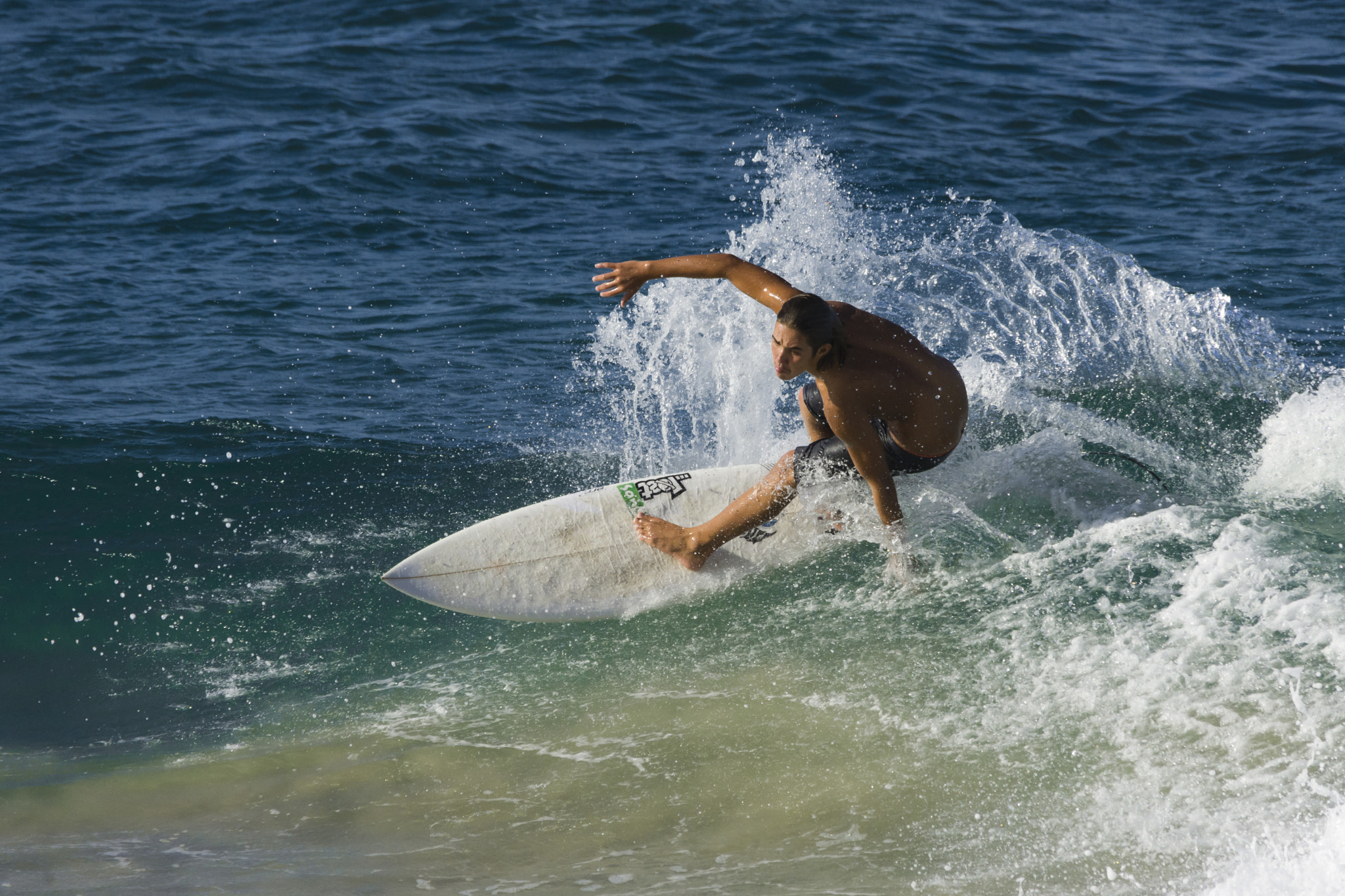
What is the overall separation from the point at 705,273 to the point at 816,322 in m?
1.01

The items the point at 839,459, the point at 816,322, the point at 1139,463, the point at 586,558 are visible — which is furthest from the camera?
the point at 1139,463

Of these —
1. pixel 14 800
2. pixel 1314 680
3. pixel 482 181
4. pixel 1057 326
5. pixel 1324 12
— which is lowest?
pixel 14 800

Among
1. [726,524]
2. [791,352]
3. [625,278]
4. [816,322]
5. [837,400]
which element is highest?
[625,278]

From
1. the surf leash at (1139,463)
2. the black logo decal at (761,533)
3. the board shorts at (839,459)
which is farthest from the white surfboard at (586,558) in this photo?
the surf leash at (1139,463)

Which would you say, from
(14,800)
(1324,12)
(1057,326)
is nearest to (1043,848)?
(14,800)

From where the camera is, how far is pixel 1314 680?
4.25 m

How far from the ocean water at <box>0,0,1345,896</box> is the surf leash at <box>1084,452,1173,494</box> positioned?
46mm

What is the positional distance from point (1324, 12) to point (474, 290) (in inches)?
577

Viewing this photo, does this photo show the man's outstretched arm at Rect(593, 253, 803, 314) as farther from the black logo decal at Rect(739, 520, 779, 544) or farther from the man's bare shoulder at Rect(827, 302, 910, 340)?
the black logo decal at Rect(739, 520, 779, 544)

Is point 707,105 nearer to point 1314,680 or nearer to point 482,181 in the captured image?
point 482,181

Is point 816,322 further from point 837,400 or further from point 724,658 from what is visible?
point 724,658

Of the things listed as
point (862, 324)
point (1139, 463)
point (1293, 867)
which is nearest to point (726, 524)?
point (862, 324)

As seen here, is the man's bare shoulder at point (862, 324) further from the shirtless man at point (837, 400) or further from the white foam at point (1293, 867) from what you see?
the white foam at point (1293, 867)

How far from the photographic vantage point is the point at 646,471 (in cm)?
685
